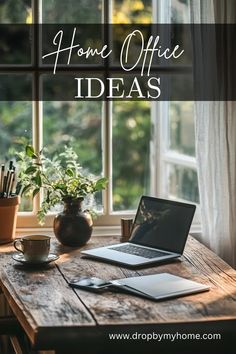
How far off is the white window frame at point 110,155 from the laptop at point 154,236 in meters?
0.39

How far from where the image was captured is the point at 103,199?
348 centimetres

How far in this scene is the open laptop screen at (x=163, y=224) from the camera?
9.53ft

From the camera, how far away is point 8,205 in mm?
3148

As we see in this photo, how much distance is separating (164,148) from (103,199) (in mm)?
374

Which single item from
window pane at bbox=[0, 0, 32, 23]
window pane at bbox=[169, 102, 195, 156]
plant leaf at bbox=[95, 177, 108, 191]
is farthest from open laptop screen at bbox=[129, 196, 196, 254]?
window pane at bbox=[0, 0, 32, 23]

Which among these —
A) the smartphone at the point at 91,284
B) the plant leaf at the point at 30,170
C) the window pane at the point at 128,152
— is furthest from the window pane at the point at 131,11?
the smartphone at the point at 91,284

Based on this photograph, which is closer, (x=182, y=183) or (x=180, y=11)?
(x=180, y=11)

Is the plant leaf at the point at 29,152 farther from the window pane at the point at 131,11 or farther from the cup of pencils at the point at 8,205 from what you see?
the window pane at the point at 131,11

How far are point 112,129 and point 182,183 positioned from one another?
0.40 metres

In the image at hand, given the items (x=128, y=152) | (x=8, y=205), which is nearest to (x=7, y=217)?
(x=8, y=205)

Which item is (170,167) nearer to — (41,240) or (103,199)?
(103,199)

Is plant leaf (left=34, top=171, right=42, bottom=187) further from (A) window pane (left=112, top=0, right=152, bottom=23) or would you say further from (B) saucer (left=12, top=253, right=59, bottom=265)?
(A) window pane (left=112, top=0, right=152, bottom=23)

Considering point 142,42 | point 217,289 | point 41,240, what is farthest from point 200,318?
Answer: point 142,42

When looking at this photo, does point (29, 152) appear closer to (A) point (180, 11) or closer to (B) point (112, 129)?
(B) point (112, 129)
